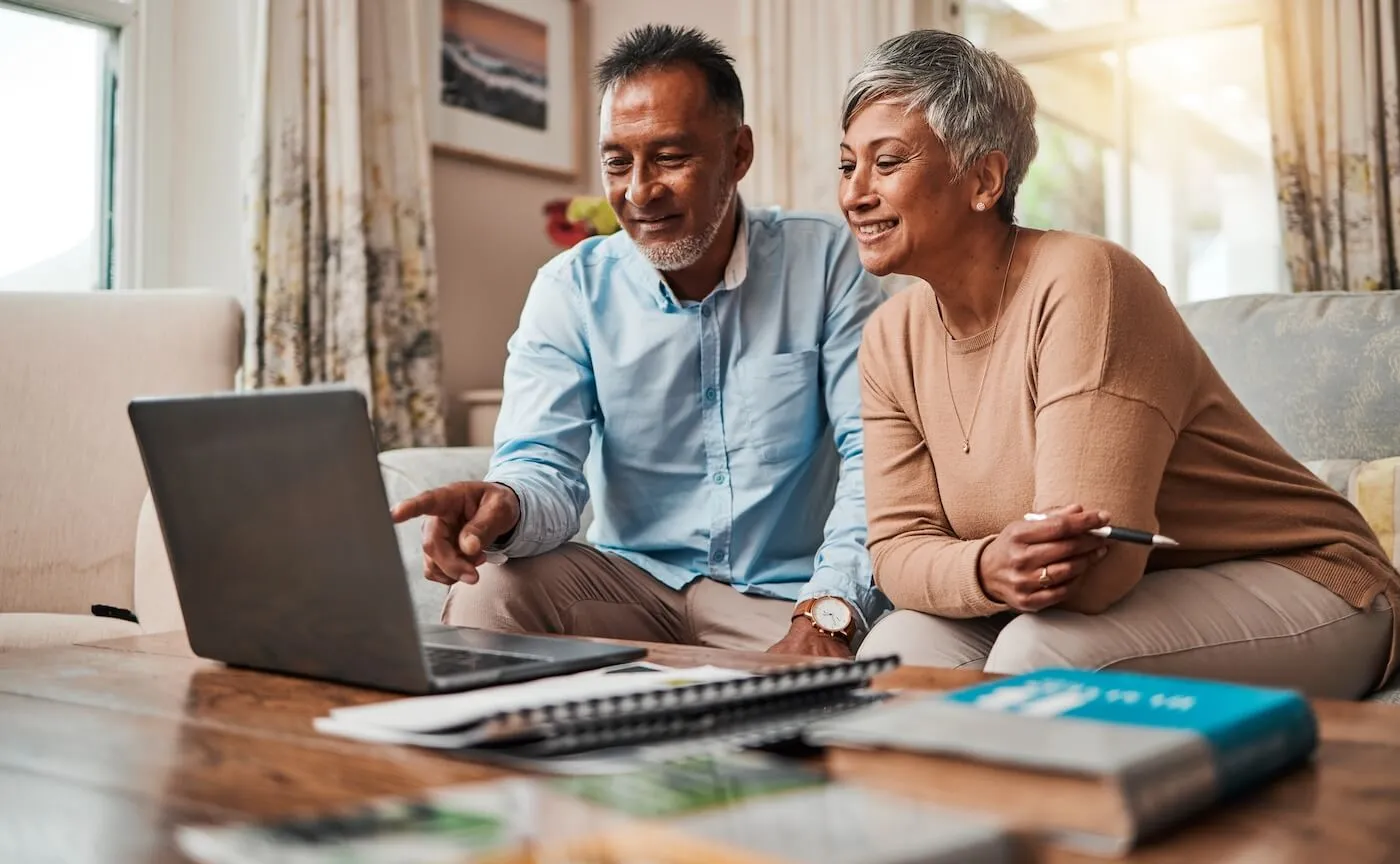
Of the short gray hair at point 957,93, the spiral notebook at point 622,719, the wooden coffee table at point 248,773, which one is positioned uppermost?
the short gray hair at point 957,93

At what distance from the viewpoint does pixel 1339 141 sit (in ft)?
9.68

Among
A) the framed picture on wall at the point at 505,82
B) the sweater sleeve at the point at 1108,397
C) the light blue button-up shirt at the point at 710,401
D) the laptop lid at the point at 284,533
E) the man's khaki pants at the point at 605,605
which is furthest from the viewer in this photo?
the framed picture on wall at the point at 505,82

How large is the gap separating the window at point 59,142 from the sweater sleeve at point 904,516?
86.1 inches

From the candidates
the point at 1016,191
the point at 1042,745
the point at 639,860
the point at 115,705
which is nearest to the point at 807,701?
the point at 1042,745

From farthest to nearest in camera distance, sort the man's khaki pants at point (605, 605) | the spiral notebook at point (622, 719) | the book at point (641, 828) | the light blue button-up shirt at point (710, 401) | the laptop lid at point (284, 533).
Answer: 1. the light blue button-up shirt at point (710, 401)
2. the man's khaki pants at point (605, 605)
3. the laptop lid at point (284, 533)
4. the spiral notebook at point (622, 719)
5. the book at point (641, 828)

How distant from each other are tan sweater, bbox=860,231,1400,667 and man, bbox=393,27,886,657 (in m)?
0.26

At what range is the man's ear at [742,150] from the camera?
1940 mm

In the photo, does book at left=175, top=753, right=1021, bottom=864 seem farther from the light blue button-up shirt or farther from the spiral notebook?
the light blue button-up shirt

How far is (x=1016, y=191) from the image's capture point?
152 centimetres

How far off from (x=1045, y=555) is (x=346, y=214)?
7.46 ft

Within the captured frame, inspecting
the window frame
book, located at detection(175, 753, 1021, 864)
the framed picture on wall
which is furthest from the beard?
the framed picture on wall

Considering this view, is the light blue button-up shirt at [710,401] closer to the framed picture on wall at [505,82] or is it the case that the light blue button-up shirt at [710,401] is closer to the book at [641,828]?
the book at [641,828]

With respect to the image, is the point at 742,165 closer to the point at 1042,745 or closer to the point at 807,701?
the point at 807,701

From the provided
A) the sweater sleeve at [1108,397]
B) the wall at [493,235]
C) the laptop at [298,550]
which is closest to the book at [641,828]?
the laptop at [298,550]
